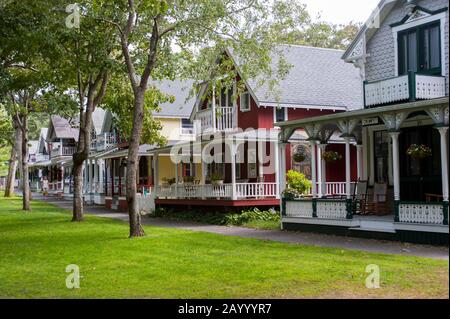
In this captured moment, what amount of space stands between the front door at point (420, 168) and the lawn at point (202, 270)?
542 cm

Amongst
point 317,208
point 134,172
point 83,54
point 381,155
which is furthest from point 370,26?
point 83,54

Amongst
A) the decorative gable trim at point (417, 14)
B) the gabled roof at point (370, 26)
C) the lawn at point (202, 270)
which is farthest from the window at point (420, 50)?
the lawn at point (202, 270)

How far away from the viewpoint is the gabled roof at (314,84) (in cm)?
2698

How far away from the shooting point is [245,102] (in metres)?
28.1

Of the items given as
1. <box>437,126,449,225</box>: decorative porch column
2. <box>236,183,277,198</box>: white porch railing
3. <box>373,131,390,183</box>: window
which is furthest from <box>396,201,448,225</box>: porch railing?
<box>236,183,277,198</box>: white porch railing

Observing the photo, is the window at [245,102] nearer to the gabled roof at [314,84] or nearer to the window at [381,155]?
the gabled roof at [314,84]

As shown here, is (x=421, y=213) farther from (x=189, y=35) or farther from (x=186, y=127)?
(x=186, y=127)

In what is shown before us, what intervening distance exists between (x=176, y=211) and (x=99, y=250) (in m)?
14.1

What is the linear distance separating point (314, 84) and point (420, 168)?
11028 mm

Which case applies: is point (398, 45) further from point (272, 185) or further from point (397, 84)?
point (272, 185)

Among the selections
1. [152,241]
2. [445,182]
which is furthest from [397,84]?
[152,241]

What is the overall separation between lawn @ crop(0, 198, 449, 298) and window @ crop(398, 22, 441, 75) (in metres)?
7.38

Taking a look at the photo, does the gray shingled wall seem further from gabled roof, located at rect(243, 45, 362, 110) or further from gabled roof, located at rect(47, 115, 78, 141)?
gabled roof, located at rect(47, 115, 78, 141)
